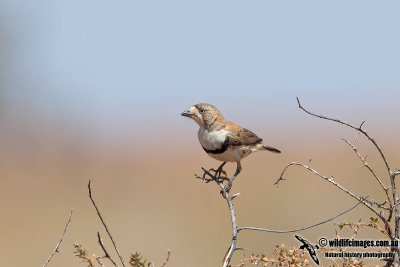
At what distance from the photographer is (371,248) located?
4219 millimetres

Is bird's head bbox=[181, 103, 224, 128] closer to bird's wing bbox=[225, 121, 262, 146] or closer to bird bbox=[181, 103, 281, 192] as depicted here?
bird bbox=[181, 103, 281, 192]

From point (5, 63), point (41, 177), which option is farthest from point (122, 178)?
point (5, 63)

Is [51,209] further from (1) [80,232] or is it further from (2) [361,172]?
(2) [361,172]

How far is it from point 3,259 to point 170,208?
6095mm

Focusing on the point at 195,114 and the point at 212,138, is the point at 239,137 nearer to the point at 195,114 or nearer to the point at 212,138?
the point at 212,138

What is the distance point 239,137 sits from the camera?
701 centimetres

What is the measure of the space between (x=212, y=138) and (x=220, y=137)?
2.9 inches

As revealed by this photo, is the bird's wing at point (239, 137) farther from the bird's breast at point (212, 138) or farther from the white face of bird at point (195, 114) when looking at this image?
the white face of bird at point (195, 114)

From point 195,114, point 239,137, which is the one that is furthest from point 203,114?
point 239,137

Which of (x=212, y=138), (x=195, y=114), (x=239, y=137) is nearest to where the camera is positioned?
(x=212, y=138)

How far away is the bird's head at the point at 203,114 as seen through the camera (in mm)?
7023

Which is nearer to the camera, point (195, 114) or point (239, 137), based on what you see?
point (239, 137)

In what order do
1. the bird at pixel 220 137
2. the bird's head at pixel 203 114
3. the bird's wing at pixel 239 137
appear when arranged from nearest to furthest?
the bird at pixel 220 137, the bird's wing at pixel 239 137, the bird's head at pixel 203 114

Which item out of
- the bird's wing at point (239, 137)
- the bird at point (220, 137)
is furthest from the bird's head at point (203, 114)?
the bird's wing at point (239, 137)
